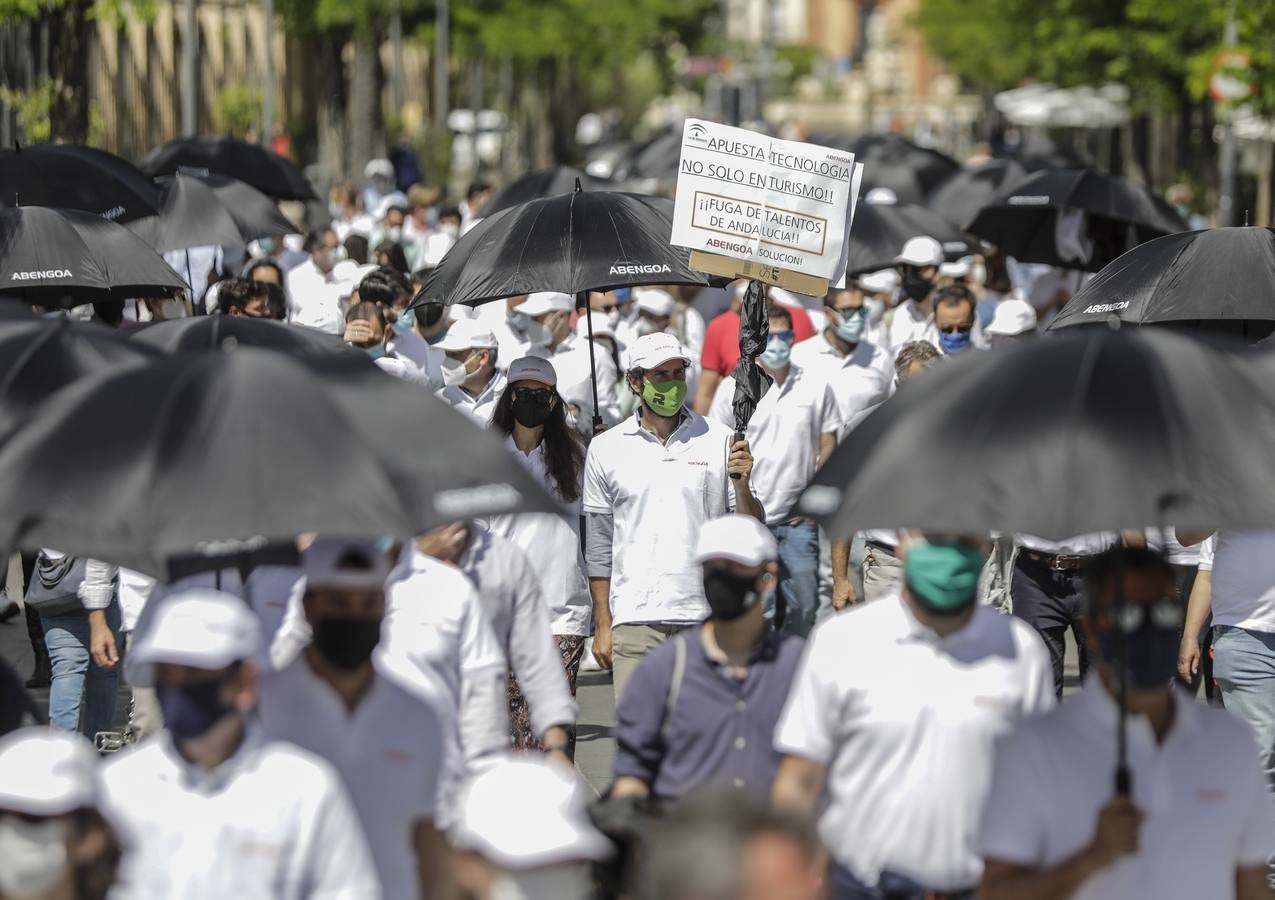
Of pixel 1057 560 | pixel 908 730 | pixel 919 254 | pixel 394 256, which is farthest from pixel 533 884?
pixel 919 254

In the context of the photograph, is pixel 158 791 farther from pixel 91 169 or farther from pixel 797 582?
pixel 91 169

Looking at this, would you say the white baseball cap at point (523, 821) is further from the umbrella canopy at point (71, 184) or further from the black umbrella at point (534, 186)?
the black umbrella at point (534, 186)

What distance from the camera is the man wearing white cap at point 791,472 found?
1042 centimetres

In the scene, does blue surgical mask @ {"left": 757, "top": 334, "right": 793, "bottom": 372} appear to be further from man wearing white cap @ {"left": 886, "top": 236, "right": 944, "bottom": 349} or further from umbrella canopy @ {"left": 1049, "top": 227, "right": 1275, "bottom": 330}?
man wearing white cap @ {"left": 886, "top": 236, "right": 944, "bottom": 349}

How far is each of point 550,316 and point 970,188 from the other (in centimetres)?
1005

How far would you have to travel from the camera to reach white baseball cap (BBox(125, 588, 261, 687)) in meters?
4.65

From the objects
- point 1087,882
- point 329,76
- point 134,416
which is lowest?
point 329,76

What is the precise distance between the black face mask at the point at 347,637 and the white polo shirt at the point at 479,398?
4327mm

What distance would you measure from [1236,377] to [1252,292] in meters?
4.01

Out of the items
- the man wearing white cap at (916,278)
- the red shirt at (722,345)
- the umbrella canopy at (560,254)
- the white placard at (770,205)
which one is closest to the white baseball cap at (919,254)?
the man wearing white cap at (916,278)

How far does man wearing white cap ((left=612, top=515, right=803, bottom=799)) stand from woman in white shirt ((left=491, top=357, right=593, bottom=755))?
2387 mm

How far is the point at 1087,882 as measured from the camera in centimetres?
491

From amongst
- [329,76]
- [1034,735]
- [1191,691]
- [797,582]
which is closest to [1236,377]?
[1034,735]

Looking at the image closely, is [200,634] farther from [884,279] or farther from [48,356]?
[884,279]
